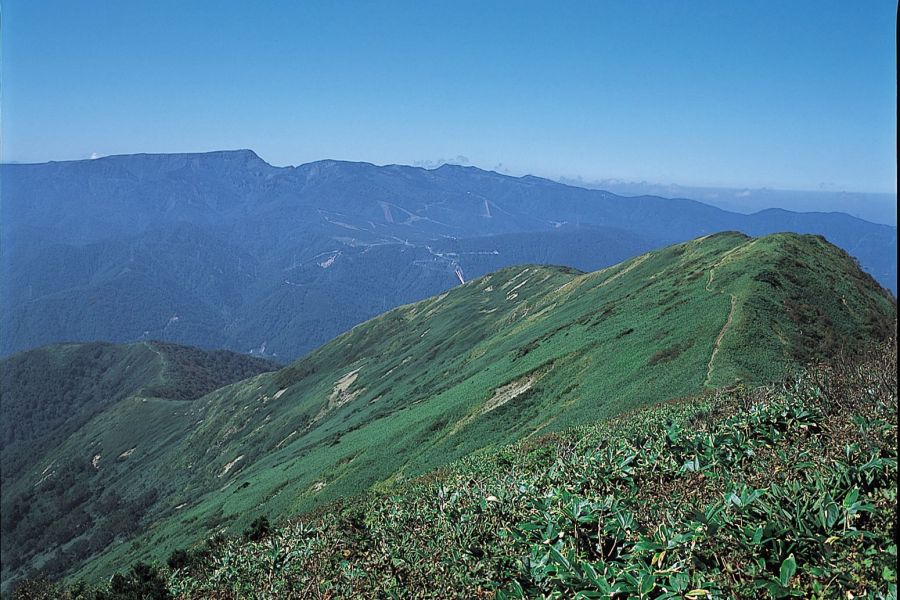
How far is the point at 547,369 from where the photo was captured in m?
57.1

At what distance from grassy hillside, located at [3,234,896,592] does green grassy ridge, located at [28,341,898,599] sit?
19.6m

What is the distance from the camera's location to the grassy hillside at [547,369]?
Answer: 138 feet

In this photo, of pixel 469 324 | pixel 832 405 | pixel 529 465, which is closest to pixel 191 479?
pixel 469 324

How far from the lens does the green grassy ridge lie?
24.0ft

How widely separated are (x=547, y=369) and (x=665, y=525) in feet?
160

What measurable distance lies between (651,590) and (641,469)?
5413mm

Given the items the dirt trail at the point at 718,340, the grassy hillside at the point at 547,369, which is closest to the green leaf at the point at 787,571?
the grassy hillside at the point at 547,369

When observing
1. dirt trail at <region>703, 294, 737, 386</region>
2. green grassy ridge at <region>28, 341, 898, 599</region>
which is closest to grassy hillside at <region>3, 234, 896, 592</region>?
dirt trail at <region>703, 294, 737, 386</region>

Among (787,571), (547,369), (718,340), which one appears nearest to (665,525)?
(787,571)

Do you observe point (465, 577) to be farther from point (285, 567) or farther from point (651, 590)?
point (285, 567)

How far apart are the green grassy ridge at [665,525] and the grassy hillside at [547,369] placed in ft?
64.3

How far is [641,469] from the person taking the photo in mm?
12688

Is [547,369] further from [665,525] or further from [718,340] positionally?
[665,525]

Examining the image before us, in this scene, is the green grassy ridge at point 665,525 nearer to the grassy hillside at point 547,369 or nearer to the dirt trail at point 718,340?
the dirt trail at point 718,340
